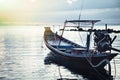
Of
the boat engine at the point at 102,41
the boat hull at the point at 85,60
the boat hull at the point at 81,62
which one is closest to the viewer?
the boat engine at the point at 102,41

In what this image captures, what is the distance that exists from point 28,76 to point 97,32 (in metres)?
9.42

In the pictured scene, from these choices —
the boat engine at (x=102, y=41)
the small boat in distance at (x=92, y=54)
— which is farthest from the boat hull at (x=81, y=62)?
the boat engine at (x=102, y=41)

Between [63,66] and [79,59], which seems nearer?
[79,59]

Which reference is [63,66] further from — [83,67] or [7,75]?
[7,75]

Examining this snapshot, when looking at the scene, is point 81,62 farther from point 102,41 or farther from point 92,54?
point 102,41

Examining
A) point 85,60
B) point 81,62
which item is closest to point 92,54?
point 85,60

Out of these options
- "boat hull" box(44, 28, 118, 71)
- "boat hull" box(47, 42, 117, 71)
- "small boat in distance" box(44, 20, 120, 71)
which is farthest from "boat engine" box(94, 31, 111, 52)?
"boat hull" box(47, 42, 117, 71)

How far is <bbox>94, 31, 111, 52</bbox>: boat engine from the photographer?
35.6 m

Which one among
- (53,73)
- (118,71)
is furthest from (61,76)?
(118,71)

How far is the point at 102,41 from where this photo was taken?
35.9 metres

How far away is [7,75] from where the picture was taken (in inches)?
1505

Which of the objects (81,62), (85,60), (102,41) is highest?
(102,41)

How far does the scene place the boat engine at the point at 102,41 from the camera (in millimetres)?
35588

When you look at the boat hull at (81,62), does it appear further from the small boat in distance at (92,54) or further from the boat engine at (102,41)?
the boat engine at (102,41)
